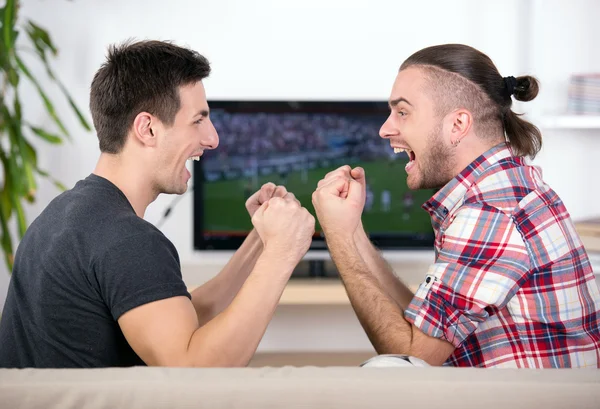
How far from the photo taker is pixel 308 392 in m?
0.87

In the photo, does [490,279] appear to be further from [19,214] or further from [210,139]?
[19,214]

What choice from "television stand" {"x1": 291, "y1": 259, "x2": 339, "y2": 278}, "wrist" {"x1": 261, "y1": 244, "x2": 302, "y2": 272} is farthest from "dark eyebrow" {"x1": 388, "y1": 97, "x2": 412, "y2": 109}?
"television stand" {"x1": 291, "y1": 259, "x2": 339, "y2": 278}

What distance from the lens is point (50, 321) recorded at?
1.39 m

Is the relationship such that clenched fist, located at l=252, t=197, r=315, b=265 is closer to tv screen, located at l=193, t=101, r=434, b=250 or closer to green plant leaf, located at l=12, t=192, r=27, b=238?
green plant leaf, located at l=12, t=192, r=27, b=238

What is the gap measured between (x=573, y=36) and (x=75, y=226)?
11.3ft

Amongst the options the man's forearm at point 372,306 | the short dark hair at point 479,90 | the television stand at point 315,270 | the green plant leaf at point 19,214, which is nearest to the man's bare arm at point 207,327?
the man's forearm at point 372,306

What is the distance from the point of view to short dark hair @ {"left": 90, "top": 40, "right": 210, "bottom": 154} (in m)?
1.63

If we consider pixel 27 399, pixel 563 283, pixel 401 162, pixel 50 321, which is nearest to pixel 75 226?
pixel 50 321

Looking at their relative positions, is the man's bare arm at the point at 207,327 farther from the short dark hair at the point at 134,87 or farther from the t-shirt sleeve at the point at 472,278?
the short dark hair at the point at 134,87

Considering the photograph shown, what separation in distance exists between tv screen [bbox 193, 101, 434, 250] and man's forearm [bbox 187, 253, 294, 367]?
255 centimetres

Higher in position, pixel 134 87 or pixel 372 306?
pixel 134 87

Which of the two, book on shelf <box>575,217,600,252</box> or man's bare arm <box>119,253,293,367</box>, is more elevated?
man's bare arm <box>119,253,293,367</box>

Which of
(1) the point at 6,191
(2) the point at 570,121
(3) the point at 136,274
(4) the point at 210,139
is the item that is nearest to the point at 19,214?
(1) the point at 6,191

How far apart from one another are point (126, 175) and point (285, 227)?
40 cm
